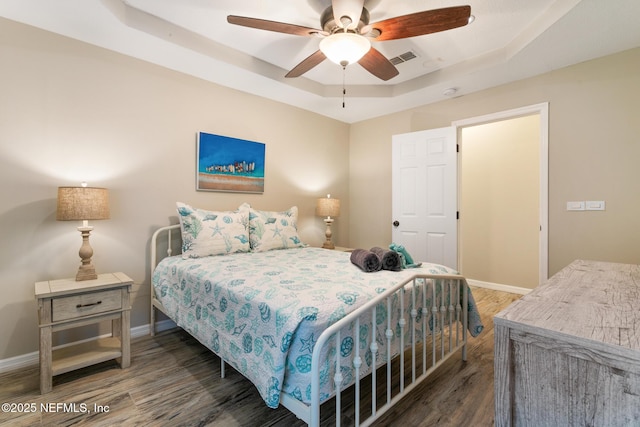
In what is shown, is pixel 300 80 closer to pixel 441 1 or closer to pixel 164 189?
pixel 441 1

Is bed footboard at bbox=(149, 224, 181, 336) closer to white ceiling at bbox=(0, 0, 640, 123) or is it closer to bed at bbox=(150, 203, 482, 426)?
bed at bbox=(150, 203, 482, 426)

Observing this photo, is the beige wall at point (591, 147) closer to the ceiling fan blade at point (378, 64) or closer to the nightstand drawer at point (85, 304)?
the ceiling fan blade at point (378, 64)

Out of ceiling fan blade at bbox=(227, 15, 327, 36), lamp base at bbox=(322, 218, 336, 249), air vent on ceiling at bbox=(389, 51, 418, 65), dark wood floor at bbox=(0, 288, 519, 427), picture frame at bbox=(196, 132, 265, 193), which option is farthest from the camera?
lamp base at bbox=(322, 218, 336, 249)

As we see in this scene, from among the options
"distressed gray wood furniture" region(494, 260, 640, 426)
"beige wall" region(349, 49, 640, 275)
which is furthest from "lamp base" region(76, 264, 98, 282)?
"beige wall" region(349, 49, 640, 275)

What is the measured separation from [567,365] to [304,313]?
0.87m

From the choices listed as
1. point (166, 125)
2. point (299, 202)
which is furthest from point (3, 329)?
point (299, 202)

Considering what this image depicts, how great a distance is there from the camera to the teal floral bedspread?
1.26 metres

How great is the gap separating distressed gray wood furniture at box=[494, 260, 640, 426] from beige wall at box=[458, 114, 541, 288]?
10.1ft

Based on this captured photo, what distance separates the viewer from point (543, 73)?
293cm

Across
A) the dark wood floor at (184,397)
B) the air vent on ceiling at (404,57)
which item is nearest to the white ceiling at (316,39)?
the air vent on ceiling at (404,57)

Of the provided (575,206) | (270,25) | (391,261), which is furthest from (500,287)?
(270,25)

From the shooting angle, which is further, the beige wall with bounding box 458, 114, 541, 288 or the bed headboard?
the beige wall with bounding box 458, 114, 541, 288

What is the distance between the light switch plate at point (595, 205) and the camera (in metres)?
2.63

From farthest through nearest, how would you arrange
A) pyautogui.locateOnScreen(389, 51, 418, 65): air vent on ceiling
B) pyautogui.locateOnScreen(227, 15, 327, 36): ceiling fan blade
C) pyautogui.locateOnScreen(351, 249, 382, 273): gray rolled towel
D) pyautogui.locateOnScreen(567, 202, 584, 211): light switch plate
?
pyautogui.locateOnScreen(389, 51, 418, 65): air vent on ceiling → pyautogui.locateOnScreen(567, 202, 584, 211): light switch plate → pyautogui.locateOnScreen(351, 249, 382, 273): gray rolled towel → pyautogui.locateOnScreen(227, 15, 327, 36): ceiling fan blade
